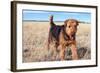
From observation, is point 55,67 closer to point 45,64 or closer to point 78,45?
point 45,64

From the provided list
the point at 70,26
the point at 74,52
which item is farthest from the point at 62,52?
the point at 70,26

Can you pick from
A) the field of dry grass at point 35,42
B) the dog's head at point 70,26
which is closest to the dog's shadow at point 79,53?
the field of dry grass at point 35,42

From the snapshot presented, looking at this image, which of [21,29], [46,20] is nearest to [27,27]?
[21,29]

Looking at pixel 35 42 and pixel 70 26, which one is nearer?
pixel 35 42

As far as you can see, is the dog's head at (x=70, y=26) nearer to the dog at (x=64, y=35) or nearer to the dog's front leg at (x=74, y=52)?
the dog at (x=64, y=35)

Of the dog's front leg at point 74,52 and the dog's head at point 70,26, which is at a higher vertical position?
the dog's head at point 70,26

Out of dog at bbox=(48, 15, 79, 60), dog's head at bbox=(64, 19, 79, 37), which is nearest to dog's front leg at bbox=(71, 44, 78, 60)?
dog at bbox=(48, 15, 79, 60)

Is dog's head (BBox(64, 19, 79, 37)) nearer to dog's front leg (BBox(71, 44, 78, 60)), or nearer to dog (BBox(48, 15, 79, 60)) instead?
dog (BBox(48, 15, 79, 60))

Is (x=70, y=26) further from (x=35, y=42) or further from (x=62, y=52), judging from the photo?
(x=35, y=42)
